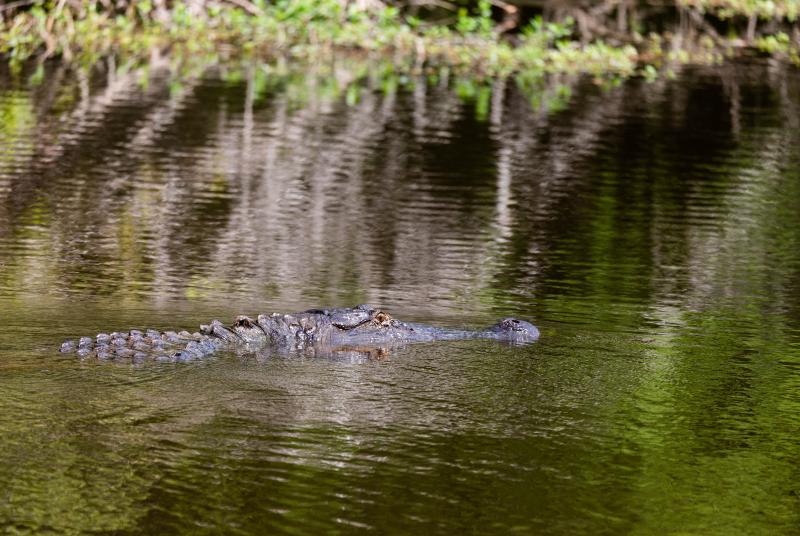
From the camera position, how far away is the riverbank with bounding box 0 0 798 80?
31141 millimetres

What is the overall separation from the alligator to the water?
0.21 m

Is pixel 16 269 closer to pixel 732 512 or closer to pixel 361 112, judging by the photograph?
pixel 732 512

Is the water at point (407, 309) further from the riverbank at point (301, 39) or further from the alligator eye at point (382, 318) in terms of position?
the riverbank at point (301, 39)

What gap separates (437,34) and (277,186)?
1485 centimetres

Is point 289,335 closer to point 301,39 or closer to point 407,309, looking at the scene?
point 407,309

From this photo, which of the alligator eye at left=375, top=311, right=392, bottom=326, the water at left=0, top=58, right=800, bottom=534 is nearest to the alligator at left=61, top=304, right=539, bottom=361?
the alligator eye at left=375, top=311, right=392, bottom=326

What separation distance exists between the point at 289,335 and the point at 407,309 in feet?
5.55

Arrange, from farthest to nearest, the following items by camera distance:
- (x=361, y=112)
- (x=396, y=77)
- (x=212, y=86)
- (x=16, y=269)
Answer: (x=396, y=77) → (x=212, y=86) → (x=361, y=112) → (x=16, y=269)

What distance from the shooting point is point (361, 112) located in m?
25.2

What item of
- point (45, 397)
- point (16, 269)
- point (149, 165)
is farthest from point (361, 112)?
point (45, 397)

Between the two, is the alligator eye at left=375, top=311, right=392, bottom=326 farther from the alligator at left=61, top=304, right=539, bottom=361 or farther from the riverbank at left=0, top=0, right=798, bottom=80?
the riverbank at left=0, top=0, right=798, bottom=80

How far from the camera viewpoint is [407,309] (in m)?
11.9

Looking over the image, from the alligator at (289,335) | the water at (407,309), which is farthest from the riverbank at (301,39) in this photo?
the alligator at (289,335)

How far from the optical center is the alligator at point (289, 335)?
9.76 meters
